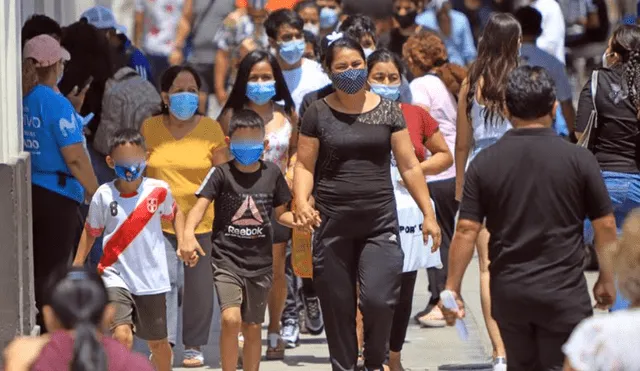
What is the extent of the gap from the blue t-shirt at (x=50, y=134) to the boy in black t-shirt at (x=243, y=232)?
78 centimetres

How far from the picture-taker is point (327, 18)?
Result: 1456cm

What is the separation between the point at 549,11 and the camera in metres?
14.9

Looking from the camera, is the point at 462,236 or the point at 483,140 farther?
the point at 483,140

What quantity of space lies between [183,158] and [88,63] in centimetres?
99

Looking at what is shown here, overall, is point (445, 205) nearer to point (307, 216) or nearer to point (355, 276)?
point (355, 276)

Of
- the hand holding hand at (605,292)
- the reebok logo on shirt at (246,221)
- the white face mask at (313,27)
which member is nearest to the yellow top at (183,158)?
the reebok logo on shirt at (246,221)

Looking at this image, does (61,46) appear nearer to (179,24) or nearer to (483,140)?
(483,140)

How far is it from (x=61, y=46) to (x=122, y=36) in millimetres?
1124

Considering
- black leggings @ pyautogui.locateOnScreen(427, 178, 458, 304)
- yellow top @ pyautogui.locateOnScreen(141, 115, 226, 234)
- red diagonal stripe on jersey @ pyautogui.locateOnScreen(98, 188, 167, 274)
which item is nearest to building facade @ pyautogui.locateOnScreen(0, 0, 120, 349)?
red diagonal stripe on jersey @ pyautogui.locateOnScreen(98, 188, 167, 274)

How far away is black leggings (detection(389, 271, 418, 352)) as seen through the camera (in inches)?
361

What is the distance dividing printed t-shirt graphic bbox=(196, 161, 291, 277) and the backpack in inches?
51.6

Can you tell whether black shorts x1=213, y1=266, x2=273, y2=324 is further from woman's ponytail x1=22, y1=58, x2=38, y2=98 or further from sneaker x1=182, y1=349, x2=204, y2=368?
woman's ponytail x1=22, y1=58, x2=38, y2=98

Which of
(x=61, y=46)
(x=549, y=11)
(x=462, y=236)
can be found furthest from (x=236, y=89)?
(x=549, y=11)

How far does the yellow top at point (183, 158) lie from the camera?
9.52m
